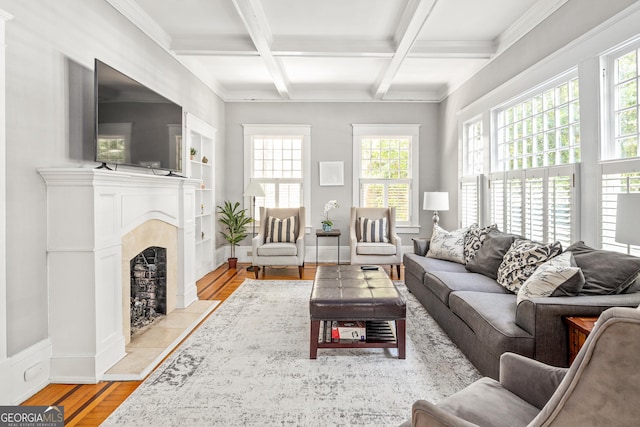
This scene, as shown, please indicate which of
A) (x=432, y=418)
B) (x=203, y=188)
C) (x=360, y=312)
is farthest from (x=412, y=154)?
(x=432, y=418)

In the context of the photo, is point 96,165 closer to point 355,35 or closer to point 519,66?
point 355,35

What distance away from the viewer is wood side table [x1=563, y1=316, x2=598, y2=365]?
1.85 m

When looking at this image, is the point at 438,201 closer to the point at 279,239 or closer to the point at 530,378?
the point at 279,239

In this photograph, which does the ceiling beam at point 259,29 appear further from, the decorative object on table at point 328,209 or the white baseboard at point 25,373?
the white baseboard at point 25,373

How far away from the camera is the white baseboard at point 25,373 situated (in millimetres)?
2021

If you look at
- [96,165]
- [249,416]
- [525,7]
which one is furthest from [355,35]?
[249,416]

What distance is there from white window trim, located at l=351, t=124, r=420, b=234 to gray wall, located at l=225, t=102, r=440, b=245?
78mm

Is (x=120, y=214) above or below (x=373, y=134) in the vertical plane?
below

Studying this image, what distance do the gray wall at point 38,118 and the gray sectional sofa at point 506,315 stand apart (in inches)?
108

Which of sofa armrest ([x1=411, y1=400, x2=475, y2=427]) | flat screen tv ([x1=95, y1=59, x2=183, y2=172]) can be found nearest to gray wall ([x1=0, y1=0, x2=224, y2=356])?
flat screen tv ([x1=95, y1=59, x2=183, y2=172])

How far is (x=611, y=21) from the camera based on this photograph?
8.36ft

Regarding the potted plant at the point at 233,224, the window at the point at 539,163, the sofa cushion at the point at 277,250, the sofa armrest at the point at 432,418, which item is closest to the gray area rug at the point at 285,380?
the sofa armrest at the point at 432,418

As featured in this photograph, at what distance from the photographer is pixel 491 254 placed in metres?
3.42

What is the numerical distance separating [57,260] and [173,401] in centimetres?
117
